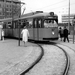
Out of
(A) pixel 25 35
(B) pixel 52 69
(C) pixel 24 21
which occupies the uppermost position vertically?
(C) pixel 24 21

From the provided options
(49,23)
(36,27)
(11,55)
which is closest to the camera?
(11,55)

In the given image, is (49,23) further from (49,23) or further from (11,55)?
(11,55)

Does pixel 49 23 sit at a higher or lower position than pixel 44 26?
higher

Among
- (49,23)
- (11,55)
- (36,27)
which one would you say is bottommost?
(11,55)

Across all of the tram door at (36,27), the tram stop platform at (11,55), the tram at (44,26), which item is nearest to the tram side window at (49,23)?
the tram at (44,26)

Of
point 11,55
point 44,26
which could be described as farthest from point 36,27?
point 11,55

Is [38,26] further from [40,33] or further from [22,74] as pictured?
[22,74]

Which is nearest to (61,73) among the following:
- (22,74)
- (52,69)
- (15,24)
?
(52,69)

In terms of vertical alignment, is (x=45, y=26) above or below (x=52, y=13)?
below

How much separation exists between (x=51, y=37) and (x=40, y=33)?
113cm

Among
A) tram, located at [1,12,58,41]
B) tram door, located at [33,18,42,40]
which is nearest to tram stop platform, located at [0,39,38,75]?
tram, located at [1,12,58,41]

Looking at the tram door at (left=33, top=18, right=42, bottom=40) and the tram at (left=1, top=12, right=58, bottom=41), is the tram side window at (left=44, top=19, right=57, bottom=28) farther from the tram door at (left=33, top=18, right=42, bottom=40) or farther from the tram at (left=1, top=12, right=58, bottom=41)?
the tram door at (left=33, top=18, right=42, bottom=40)

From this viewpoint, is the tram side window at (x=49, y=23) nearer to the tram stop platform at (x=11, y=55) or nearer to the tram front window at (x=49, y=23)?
the tram front window at (x=49, y=23)

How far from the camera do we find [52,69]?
23.5 ft
